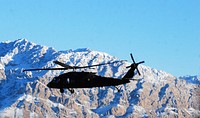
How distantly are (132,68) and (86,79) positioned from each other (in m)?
18.5

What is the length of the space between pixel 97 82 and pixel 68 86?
206 inches

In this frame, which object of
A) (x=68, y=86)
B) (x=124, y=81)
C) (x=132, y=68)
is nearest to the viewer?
(x=68, y=86)

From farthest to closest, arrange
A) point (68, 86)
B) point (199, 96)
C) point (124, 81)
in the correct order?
point (199, 96) < point (124, 81) < point (68, 86)

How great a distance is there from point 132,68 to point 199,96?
85092 millimetres

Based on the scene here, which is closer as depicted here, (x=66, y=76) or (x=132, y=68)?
(x=66, y=76)

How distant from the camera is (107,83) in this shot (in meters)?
89.2

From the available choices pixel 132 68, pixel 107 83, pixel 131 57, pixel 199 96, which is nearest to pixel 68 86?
pixel 107 83

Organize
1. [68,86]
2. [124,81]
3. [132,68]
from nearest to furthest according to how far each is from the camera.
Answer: [68,86], [124,81], [132,68]

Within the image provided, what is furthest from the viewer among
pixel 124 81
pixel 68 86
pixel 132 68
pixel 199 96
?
pixel 199 96

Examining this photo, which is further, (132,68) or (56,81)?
(132,68)

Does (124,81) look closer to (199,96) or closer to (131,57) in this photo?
(131,57)

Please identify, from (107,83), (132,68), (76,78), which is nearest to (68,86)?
(76,78)

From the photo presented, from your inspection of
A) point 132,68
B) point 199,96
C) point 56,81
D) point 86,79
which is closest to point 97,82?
point 86,79

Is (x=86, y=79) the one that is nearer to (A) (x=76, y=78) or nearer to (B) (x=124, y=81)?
(A) (x=76, y=78)
